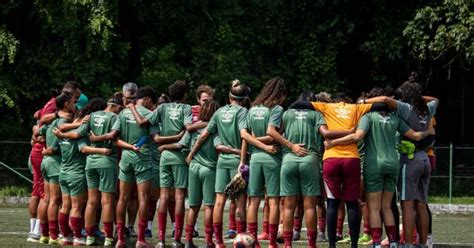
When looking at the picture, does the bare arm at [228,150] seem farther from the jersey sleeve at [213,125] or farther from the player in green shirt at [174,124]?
the player in green shirt at [174,124]

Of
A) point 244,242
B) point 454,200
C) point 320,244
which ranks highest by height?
point 454,200

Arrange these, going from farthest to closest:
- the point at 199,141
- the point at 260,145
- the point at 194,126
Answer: the point at 194,126 → the point at 199,141 → the point at 260,145

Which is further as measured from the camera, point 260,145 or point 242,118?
point 242,118

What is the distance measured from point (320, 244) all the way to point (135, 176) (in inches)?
112

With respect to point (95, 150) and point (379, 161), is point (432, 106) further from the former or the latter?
point (95, 150)

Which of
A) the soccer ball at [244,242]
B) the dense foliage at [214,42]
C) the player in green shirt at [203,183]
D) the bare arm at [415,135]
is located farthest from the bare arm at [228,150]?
the dense foliage at [214,42]

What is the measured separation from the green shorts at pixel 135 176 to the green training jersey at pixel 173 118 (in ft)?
1.15

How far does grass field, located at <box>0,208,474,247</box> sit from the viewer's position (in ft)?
59.6

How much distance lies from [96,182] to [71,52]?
15.2 meters

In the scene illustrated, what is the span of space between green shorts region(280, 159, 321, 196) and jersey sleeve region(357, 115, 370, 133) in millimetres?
739

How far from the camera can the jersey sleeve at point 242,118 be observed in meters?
16.2

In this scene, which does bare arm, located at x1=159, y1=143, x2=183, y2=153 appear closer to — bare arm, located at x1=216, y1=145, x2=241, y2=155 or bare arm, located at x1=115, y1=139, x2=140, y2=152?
bare arm, located at x1=115, y1=139, x2=140, y2=152

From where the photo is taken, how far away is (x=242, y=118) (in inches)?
640

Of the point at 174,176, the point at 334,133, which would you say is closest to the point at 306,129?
the point at 334,133
